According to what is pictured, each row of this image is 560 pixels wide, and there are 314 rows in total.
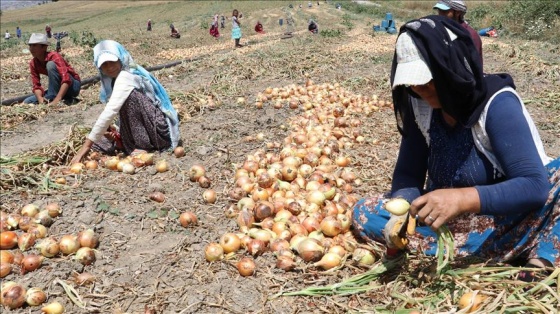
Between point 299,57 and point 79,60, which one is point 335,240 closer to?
point 299,57

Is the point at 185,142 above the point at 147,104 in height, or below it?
below

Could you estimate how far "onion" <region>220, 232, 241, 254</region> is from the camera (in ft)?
8.18

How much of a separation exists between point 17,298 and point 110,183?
4.76 ft

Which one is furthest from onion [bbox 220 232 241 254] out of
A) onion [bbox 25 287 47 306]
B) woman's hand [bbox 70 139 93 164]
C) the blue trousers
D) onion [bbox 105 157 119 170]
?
the blue trousers

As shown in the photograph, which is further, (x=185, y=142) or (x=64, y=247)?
(x=185, y=142)

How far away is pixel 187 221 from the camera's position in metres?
2.83

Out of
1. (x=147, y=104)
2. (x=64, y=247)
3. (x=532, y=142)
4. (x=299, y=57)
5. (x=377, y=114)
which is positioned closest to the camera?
(x=532, y=142)

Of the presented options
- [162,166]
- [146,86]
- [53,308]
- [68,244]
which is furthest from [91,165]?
[53,308]

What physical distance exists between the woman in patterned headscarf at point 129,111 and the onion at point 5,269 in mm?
1541

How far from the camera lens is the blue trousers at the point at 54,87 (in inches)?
249

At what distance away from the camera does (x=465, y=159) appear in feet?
6.59

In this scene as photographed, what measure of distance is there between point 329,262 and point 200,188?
149 cm

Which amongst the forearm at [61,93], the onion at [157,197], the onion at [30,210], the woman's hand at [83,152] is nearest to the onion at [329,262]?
the onion at [157,197]

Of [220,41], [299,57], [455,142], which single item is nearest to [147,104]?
[455,142]
